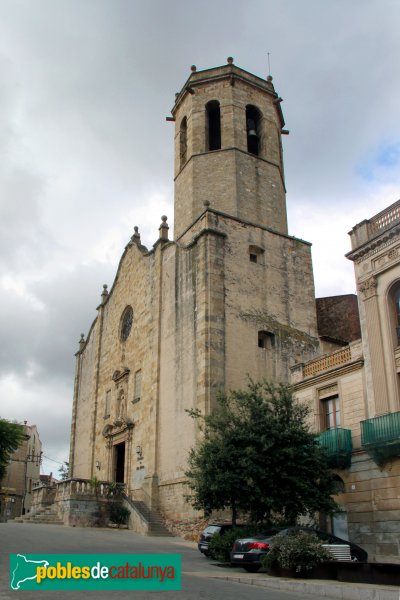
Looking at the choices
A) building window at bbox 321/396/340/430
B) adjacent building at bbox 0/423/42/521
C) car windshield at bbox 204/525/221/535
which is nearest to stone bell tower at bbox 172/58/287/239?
building window at bbox 321/396/340/430

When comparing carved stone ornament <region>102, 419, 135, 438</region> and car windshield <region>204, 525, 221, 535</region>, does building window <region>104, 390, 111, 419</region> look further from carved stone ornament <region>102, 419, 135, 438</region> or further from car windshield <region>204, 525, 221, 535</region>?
car windshield <region>204, 525, 221, 535</region>

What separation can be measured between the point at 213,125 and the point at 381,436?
66.1 ft

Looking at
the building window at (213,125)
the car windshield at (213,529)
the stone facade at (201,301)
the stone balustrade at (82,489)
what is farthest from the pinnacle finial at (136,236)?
the car windshield at (213,529)

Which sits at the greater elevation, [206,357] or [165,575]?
[206,357]

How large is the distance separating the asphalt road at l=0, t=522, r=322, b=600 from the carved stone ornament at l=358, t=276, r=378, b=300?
30.4 ft

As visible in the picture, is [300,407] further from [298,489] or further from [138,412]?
[138,412]

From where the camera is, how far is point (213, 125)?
31.4 metres

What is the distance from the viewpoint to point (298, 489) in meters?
16.7

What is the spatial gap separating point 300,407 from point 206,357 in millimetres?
5843

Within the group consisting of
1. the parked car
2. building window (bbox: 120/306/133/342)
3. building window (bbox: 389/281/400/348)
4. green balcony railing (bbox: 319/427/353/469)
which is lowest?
the parked car

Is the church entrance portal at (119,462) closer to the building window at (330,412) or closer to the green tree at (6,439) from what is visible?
the green tree at (6,439)

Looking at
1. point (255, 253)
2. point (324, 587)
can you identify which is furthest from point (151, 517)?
point (324, 587)

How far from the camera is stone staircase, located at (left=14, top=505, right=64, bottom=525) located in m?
24.6

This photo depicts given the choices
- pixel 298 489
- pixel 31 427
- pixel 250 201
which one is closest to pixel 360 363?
pixel 298 489
